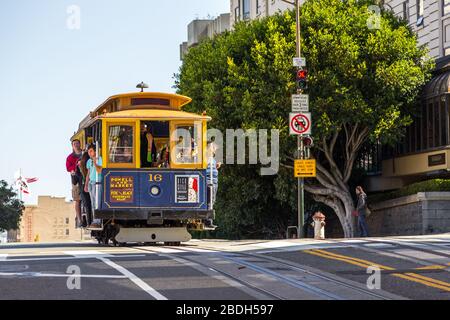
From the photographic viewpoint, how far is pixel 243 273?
50.1 feet

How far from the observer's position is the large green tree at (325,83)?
40688 mm

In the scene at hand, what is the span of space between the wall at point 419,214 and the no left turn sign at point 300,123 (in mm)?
8967

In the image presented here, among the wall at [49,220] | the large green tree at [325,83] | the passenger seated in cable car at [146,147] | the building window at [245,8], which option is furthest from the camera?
the wall at [49,220]

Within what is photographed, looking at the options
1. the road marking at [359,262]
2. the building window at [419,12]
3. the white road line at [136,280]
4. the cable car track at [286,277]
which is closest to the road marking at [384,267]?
the road marking at [359,262]

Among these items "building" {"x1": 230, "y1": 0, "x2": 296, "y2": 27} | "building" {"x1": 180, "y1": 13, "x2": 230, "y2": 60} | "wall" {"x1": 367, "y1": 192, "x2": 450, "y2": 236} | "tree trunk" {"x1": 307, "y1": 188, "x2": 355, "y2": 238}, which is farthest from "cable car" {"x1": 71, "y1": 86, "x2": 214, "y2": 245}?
A: "building" {"x1": 180, "y1": 13, "x2": 230, "y2": 60}

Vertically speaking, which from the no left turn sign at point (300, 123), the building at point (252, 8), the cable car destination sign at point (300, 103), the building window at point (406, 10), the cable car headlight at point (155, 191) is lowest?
the cable car headlight at point (155, 191)

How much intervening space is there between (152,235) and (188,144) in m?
2.44

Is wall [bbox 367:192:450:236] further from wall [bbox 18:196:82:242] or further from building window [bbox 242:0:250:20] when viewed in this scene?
wall [bbox 18:196:82:242]

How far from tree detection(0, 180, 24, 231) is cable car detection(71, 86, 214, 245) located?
67.1 metres

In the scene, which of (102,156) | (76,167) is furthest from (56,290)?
(76,167)

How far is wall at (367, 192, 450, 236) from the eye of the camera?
37.4m

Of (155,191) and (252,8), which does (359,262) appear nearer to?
(155,191)

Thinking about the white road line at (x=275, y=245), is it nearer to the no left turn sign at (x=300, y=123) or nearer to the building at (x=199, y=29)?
the no left turn sign at (x=300, y=123)

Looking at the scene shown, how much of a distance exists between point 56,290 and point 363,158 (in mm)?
36718
